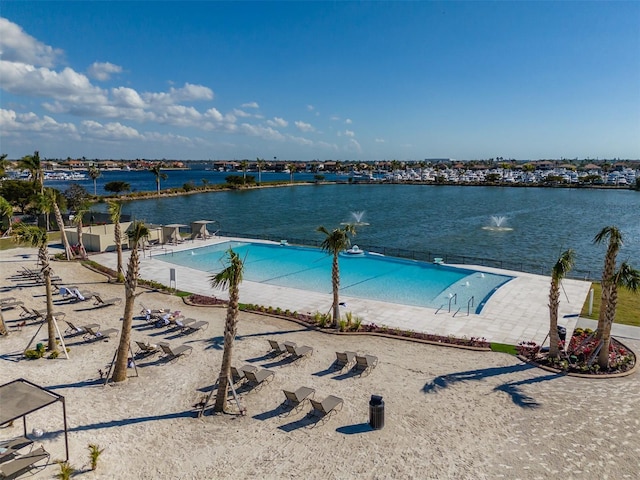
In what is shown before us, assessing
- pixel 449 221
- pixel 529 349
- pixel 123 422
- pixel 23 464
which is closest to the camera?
pixel 23 464

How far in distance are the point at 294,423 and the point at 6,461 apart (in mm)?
6313

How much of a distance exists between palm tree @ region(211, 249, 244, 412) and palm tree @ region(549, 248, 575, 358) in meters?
9.95

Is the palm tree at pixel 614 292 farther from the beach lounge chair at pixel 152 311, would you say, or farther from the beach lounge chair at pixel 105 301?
the beach lounge chair at pixel 105 301

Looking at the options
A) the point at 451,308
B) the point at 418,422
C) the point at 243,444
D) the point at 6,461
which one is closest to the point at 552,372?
the point at 418,422

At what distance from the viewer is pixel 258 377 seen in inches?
509

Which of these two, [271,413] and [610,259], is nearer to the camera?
[271,413]

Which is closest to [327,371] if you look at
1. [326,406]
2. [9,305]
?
[326,406]

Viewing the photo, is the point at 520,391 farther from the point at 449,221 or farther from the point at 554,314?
the point at 449,221

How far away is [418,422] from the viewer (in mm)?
11086

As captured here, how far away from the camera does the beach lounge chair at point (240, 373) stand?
1319 cm

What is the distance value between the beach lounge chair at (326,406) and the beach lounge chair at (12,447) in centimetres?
644

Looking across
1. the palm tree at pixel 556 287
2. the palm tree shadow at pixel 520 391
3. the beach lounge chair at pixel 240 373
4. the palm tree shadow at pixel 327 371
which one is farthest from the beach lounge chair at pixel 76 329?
the palm tree at pixel 556 287

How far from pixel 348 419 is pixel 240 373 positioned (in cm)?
400

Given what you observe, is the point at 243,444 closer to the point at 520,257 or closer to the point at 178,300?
the point at 178,300
